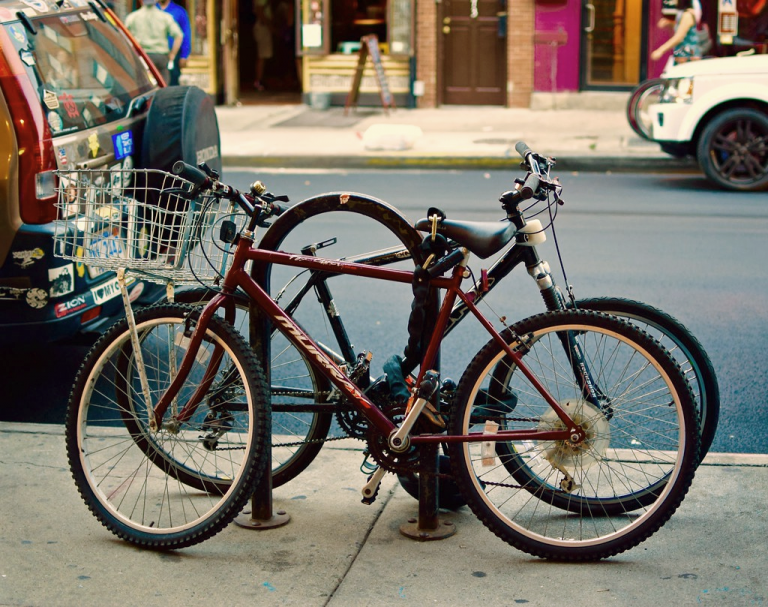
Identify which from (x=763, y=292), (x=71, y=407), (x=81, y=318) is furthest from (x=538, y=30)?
(x=71, y=407)

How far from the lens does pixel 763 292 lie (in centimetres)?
768

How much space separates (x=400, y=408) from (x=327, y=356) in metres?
0.31

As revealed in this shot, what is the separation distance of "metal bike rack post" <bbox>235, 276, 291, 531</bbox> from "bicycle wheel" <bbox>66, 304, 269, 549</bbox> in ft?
0.33

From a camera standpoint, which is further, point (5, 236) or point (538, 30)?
point (538, 30)

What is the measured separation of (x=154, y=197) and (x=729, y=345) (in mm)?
3408

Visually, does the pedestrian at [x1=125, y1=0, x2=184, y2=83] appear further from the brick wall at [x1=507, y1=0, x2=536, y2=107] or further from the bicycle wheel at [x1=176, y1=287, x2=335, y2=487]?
the bicycle wheel at [x1=176, y1=287, x2=335, y2=487]

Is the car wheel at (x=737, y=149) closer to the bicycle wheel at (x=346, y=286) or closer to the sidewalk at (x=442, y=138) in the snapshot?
the sidewalk at (x=442, y=138)

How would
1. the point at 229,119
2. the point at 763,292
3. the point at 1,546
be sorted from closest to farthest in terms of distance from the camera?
1. the point at 1,546
2. the point at 763,292
3. the point at 229,119

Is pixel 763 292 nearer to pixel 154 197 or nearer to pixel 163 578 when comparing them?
pixel 154 197

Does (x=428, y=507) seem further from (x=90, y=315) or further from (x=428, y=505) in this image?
(x=90, y=315)

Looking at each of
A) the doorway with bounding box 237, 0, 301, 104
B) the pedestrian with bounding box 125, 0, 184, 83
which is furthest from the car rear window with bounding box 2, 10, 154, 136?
the doorway with bounding box 237, 0, 301, 104

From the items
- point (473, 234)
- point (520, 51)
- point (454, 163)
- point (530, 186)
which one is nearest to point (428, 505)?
point (473, 234)

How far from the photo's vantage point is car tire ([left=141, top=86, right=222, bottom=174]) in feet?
19.0

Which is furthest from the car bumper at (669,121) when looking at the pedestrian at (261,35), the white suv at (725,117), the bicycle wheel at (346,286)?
the pedestrian at (261,35)
